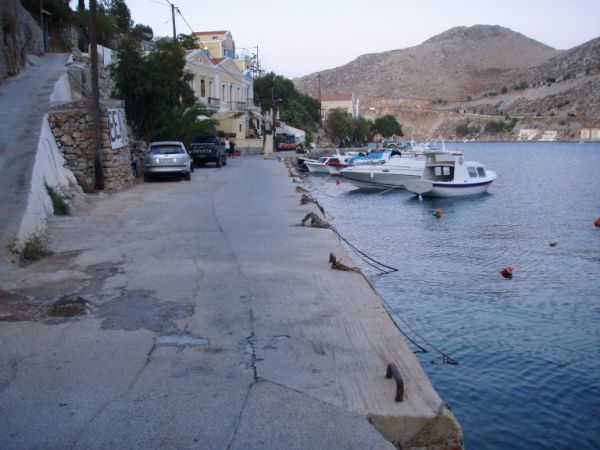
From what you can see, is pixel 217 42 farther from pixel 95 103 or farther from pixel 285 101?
pixel 95 103

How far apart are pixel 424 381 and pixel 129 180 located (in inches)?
790

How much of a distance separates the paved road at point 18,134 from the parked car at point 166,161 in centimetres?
475

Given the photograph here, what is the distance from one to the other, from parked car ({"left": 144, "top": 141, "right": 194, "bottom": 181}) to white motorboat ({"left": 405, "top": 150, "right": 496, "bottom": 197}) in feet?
41.0

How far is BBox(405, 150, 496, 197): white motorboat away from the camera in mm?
33562

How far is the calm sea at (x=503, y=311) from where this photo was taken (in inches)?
292

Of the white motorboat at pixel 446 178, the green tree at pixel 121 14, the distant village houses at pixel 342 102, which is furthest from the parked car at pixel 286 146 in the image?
the distant village houses at pixel 342 102

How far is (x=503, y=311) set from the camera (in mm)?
11695

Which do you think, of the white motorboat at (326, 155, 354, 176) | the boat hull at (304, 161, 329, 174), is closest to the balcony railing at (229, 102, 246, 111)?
the boat hull at (304, 161, 329, 174)

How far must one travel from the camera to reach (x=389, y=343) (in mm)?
6500

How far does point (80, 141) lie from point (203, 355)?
15553 mm

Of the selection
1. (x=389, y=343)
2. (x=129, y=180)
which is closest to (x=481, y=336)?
(x=389, y=343)

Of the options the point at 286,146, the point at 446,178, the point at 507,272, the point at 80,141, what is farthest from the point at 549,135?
the point at 507,272

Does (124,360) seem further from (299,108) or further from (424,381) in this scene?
(299,108)

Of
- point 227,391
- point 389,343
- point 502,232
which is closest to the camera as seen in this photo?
Answer: point 227,391
